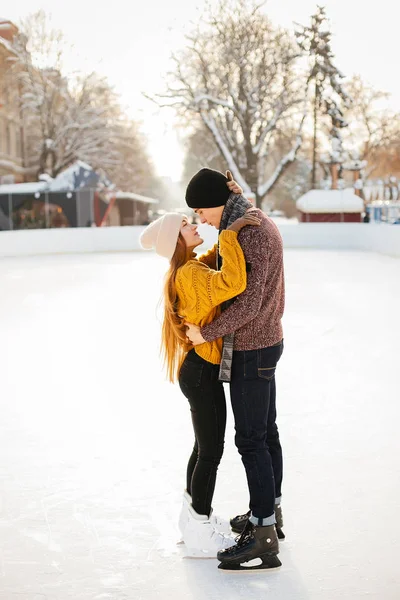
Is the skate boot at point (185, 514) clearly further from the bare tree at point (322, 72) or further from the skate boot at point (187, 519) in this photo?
the bare tree at point (322, 72)

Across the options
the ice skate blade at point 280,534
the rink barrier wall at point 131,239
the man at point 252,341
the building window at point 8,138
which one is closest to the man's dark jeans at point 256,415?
the man at point 252,341

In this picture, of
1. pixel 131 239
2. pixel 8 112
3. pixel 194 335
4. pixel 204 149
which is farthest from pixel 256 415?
pixel 204 149

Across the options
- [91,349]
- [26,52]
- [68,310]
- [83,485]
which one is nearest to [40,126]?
[26,52]

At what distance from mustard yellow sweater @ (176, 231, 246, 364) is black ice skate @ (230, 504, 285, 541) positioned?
2.27 feet

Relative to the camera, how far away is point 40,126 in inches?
1517

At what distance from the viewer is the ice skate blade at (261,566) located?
9.12 ft

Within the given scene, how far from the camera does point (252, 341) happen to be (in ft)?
8.91

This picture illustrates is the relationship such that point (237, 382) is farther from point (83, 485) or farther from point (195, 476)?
point (83, 485)

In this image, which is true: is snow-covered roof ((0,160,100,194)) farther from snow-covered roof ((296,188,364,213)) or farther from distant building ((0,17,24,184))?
distant building ((0,17,24,184))

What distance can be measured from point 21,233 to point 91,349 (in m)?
14.1

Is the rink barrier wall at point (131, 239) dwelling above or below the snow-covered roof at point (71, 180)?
Result: below

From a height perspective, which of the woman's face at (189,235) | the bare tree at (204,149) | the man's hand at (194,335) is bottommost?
the man's hand at (194,335)

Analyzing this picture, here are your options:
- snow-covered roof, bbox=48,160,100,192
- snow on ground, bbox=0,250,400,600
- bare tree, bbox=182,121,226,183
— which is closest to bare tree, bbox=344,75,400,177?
bare tree, bbox=182,121,226,183

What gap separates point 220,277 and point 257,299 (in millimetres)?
139
